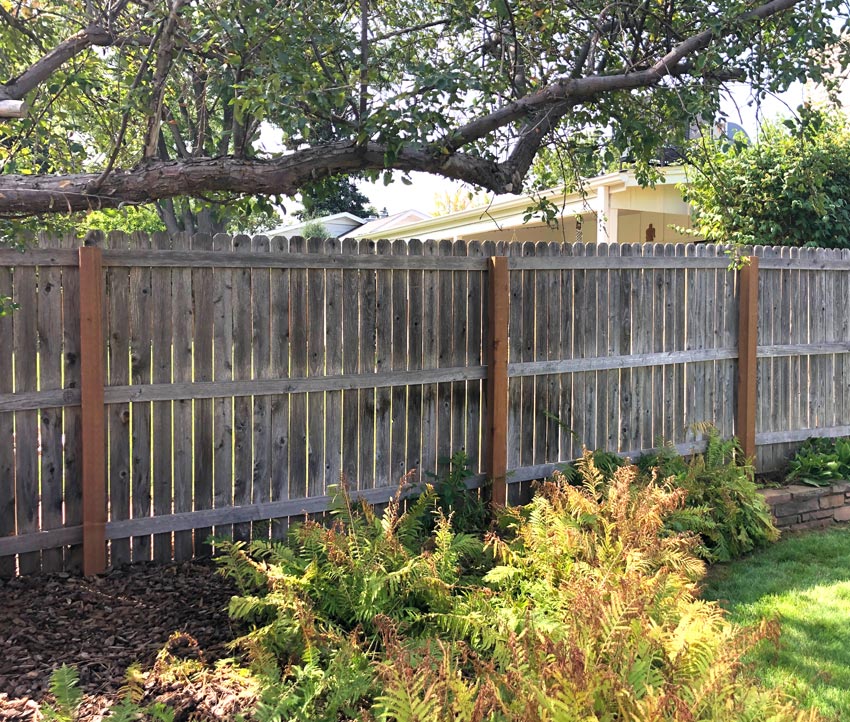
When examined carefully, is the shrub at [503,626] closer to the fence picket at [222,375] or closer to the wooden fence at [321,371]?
the fence picket at [222,375]

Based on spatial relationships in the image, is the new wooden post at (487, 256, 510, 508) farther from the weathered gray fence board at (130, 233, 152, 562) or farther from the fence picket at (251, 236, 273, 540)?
the weathered gray fence board at (130, 233, 152, 562)

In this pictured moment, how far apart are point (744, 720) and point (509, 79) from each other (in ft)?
12.8

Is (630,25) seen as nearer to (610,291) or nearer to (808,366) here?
(610,291)

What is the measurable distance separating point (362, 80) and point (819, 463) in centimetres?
506

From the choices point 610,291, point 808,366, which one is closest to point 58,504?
point 610,291

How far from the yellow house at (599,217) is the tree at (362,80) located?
205 cm

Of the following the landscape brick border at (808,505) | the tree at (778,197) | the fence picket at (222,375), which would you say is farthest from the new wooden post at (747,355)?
the fence picket at (222,375)

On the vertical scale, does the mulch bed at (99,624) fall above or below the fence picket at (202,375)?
below

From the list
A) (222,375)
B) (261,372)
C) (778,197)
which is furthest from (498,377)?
(778,197)

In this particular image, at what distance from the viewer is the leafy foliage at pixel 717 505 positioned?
520cm

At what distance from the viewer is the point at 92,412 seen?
14.2ft

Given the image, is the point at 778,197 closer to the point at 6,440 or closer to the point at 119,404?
the point at 119,404

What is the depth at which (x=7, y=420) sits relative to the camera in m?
4.23

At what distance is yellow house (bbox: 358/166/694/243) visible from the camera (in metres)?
10.2
